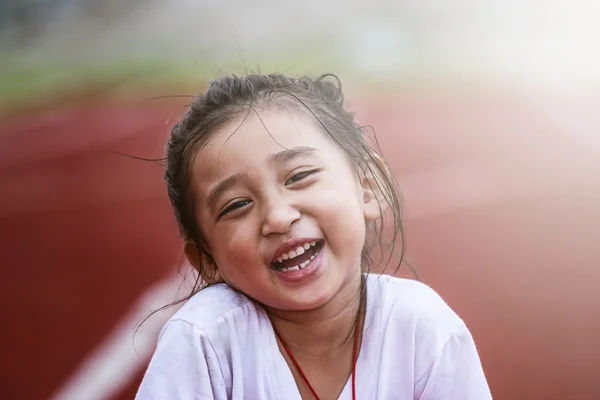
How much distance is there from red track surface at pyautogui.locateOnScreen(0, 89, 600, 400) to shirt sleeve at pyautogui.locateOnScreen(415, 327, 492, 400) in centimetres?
11

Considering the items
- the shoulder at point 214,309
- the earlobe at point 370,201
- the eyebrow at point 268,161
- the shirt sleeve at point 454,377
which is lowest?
the shirt sleeve at point 454,377

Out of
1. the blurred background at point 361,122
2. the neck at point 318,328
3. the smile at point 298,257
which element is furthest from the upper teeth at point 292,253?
the blurred background at point 361,122

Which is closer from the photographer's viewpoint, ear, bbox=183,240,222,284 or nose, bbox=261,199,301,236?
nose, bbox=261,199,301,236

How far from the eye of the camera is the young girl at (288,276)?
67 cm

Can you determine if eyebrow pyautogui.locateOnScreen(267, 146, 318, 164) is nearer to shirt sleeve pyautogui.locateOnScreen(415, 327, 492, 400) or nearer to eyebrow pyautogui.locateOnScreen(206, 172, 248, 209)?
eyebrow pyautogui.locateOnScreen(206, 172, 248, 209)

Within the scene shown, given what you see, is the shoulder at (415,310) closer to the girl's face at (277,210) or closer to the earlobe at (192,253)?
the girl's face at (277,210)

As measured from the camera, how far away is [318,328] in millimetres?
752

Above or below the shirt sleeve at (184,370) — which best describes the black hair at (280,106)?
above

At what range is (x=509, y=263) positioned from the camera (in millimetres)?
841

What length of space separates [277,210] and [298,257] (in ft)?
0.19

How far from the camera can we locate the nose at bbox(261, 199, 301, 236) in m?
0.65

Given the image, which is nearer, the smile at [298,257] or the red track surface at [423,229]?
the smile at [298,257]

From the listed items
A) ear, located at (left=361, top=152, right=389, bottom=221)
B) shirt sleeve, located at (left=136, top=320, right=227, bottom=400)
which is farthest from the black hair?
shirt sleeve, located at (left=136, top=320, right=227, bottom=400)

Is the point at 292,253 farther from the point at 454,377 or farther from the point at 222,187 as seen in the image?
the point at 454,377
